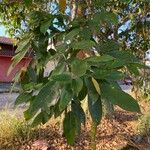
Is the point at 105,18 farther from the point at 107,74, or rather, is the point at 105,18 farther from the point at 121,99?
the point at 121,99

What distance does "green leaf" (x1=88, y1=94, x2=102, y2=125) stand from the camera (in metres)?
1.40

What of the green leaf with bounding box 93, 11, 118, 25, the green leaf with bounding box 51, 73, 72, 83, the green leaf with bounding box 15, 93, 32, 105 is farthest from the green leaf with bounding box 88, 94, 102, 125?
the green leaf with bounding box 93, 11, 118, 25

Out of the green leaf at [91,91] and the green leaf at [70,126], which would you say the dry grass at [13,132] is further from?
the green leaf at [91,91]

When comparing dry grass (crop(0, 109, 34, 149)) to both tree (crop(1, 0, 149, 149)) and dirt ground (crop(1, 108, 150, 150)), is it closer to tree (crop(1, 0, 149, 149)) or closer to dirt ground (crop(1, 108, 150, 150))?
dirt ground (crop(1, 108, 150, 150))

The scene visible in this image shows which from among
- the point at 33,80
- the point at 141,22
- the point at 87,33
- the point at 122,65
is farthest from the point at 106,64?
the point at 141,22

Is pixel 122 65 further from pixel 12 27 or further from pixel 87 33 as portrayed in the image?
pixel 12 27

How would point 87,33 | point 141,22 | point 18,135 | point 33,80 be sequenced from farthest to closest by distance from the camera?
1. point 18,135
2. point 141,22
3. point 33,80
4. point 87,33

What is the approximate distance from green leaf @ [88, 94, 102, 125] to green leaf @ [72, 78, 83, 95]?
3.4 inches

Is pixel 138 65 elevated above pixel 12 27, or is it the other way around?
pixel 12 27

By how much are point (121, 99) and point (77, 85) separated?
154 millimetres

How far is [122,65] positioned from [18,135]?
558 centimetres

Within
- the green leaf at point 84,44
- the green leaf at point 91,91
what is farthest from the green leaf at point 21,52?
the green leaf at point 91,91

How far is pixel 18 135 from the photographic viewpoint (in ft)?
22.4

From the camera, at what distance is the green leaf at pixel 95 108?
1403 millimetres
